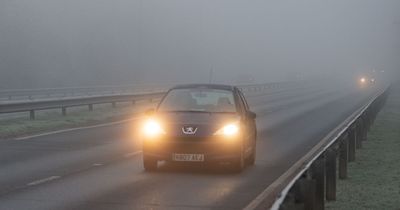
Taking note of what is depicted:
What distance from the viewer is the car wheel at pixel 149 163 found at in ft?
41.6

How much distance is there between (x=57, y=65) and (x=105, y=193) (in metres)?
52.8

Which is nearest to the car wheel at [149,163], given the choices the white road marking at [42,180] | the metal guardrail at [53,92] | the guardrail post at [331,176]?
the white road marking at [42,180]

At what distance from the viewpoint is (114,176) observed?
12031 mm

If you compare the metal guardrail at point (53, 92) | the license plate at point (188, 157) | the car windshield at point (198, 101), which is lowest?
the metal guardrail at point (53, 92)

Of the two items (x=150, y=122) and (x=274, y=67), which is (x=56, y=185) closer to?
(x=150, y=122)

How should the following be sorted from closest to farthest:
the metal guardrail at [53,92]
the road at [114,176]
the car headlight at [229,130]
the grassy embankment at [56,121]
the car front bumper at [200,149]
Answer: the road at [114,176] → the car front bumper at [200,149] → the car headlight at [229,130] → the grassy embankment at [56,121] → the metal guardrail at [53,92]

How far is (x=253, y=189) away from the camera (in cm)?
1088

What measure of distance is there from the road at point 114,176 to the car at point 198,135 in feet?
1.00

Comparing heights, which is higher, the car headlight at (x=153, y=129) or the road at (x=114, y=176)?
the car headlight at (x=153, y=129)

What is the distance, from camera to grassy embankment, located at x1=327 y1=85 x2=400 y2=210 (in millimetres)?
9273

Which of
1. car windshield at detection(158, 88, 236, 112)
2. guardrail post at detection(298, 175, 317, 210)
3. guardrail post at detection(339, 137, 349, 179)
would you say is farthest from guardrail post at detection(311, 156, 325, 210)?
car windshield at detection(158, 88, 236, 112)

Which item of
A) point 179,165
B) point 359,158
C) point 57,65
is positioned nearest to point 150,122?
point 179,165

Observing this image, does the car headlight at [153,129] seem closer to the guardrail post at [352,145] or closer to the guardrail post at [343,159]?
the guardrail post at [343,159]

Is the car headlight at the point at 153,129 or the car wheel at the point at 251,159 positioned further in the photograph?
the car wheel at the point at 251,159
